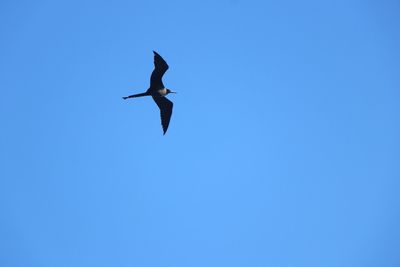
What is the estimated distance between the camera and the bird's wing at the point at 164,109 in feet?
73.0

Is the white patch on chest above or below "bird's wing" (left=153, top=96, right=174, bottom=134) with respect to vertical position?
above

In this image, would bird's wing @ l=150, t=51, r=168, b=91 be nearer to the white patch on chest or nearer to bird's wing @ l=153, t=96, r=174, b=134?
the white patch on chest

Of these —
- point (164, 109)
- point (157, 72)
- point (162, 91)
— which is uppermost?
point (162, 91)

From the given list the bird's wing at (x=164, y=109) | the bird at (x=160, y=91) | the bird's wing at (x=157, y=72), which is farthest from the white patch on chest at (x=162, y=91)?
the bird's wing at (x=164, y=109)

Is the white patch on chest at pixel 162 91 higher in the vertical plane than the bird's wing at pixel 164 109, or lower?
higher

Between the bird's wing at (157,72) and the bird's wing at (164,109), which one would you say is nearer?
the bird's wing at (157,72)

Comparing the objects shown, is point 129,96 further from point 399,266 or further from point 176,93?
point 399,266

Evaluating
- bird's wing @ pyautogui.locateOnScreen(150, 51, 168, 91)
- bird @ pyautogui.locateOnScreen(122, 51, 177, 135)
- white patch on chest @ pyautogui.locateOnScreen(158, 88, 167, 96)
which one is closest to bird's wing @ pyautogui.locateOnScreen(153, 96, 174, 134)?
bird @ pyautogui.locateOnScreen(122, 51, 177, 135)

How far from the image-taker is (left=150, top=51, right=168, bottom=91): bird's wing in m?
20.0

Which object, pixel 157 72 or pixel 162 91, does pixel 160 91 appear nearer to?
pixel 162 91

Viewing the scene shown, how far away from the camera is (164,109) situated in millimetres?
22406

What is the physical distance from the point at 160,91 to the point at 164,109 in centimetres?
104

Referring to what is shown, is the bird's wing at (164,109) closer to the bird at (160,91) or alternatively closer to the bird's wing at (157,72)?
the bird at (160,91)

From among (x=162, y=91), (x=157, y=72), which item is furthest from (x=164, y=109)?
(x=157, y=72)
